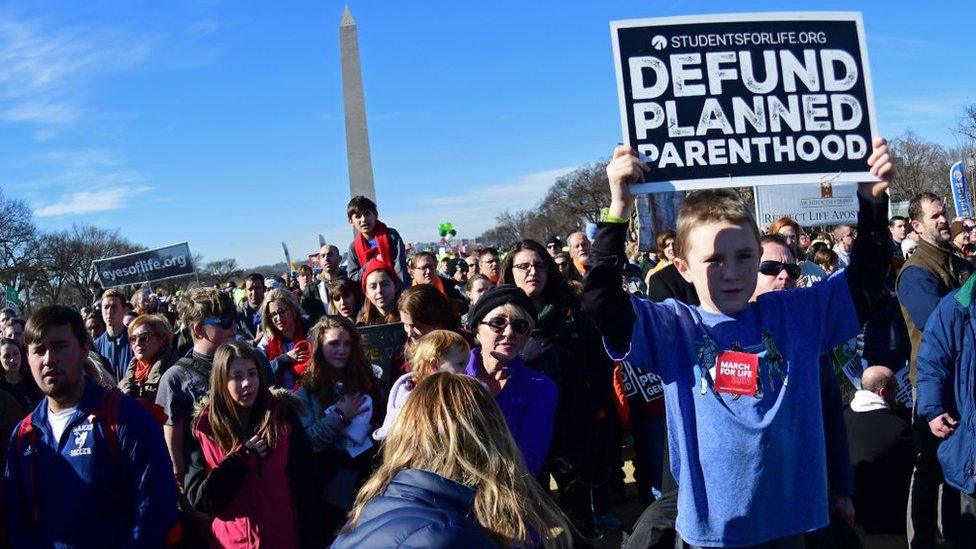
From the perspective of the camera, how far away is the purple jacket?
11.2ft

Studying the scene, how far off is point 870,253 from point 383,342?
3249 mm

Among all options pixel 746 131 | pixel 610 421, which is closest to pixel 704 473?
pixel 746 131

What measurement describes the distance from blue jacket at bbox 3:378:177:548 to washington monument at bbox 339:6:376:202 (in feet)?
53.9

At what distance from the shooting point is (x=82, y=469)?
311 centimetres

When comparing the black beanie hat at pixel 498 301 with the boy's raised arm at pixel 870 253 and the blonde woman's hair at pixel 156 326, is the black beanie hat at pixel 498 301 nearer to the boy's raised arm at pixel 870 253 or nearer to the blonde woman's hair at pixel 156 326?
the boy's raised arm at pixel 870 253

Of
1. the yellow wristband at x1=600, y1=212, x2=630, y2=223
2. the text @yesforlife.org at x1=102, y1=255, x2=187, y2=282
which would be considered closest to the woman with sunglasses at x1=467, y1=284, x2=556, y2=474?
the yellow wristband at x1=600, y1=212, x2=630, y2=223

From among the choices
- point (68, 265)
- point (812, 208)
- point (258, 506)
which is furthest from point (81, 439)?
point (68, 265)

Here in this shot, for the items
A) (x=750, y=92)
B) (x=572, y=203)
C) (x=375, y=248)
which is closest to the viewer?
(x=750, y=92)

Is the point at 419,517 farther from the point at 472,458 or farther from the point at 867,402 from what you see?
the point at 867,402

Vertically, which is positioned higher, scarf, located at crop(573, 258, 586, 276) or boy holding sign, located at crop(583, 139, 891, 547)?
scarf, located at crop(573, 258, 586, 276)

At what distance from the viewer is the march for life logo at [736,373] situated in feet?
7.06

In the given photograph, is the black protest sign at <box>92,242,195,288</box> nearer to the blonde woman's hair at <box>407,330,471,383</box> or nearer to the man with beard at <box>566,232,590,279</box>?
the man with beard at <box>566,232,590,279</box>

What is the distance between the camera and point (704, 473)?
2.19 meters

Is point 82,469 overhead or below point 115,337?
below
